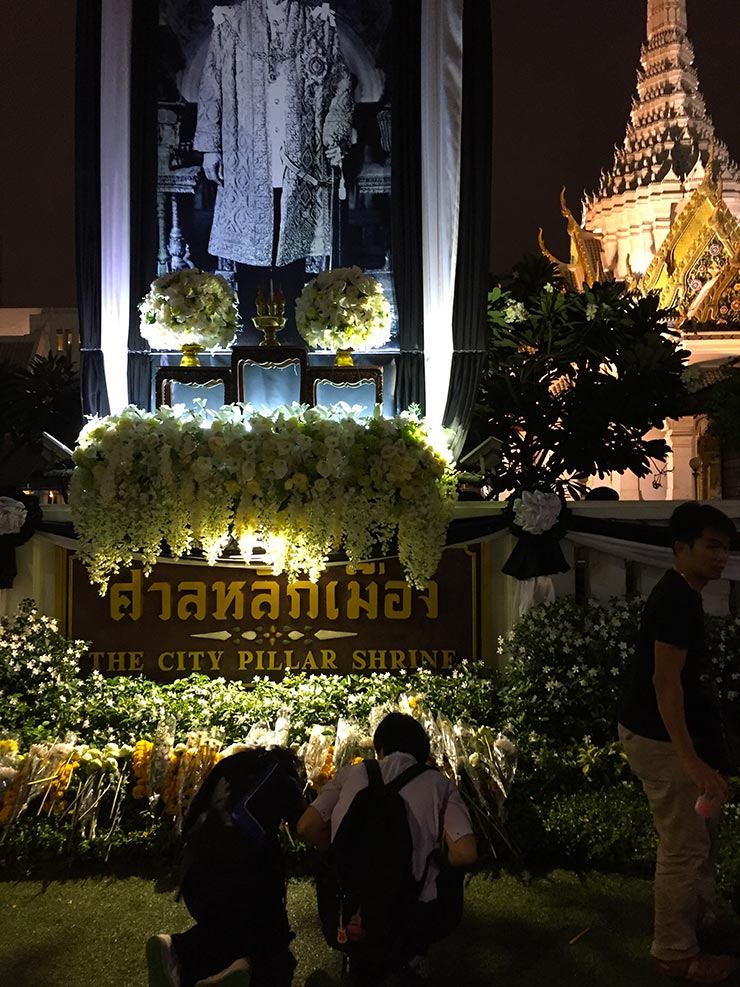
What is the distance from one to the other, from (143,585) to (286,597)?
91 cm

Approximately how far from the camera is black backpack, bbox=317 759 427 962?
331 cm

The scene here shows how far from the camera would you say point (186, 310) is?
7625 millimetres

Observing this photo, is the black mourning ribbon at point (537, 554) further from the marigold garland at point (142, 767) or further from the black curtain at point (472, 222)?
the marigold garland at point (142, 767)

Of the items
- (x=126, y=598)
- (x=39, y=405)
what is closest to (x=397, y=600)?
(x=126, y=598)

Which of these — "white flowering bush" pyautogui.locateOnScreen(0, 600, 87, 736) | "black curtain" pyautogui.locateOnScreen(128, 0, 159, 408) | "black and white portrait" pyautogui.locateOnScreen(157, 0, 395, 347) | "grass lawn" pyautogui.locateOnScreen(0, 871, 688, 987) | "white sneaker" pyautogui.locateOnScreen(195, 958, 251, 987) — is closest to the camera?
"white sneaker" pyautogui.locateOnScreen(195, 958, 251, 987)

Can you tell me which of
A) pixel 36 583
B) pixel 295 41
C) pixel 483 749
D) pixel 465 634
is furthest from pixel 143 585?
pixel 295 41

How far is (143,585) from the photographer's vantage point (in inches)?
267

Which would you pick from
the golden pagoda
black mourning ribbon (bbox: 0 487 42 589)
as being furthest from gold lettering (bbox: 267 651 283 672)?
the golden pagoda

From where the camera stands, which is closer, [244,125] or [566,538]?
[566,538]

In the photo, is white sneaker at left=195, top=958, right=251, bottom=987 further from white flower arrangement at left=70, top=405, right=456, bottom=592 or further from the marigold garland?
white flower arrangement at left=70, top=405, right=456, bottom=592

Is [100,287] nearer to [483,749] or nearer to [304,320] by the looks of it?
[304,320]

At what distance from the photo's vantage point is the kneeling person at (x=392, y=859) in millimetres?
3324

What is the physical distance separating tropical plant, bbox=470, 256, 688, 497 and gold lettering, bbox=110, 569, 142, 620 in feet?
8.19

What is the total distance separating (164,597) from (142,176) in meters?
3.42
